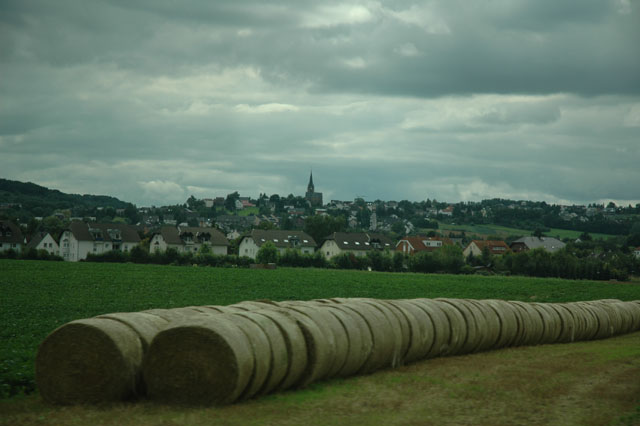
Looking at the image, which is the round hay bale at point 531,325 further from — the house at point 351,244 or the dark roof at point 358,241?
the dark roof at point 358,241

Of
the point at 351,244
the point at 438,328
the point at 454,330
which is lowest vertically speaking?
the point at 351,244

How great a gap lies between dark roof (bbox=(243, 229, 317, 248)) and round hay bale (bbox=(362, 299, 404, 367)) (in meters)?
109

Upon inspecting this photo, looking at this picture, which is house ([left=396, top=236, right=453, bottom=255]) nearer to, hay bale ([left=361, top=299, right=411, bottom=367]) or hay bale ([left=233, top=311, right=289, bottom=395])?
hay bale ([left=361, top=299, right=411, bottom=367])

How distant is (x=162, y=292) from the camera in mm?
37656

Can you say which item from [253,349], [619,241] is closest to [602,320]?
[253,349]

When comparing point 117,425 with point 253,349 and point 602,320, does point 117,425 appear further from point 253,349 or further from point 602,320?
point 602,320

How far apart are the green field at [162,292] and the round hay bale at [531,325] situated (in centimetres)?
1316

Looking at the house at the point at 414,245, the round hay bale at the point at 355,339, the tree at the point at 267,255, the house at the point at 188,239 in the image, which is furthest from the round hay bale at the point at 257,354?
the house at the point at 414,245

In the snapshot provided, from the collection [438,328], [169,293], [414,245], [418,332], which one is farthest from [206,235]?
[418,332]

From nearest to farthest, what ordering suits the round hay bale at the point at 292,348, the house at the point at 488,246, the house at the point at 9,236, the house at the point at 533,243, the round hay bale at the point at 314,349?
1. the round hay bale at the point at 292,348
2. the round hay bale at the point at 314,349
3. the house at the point at 9,236
4. the house at the point at 488,246
5. the house at the point at 533,243

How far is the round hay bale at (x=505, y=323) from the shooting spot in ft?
58.9

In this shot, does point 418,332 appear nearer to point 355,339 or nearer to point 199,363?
point 355,339

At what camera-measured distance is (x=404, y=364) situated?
14.9 m

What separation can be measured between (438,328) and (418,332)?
899 millimetres
